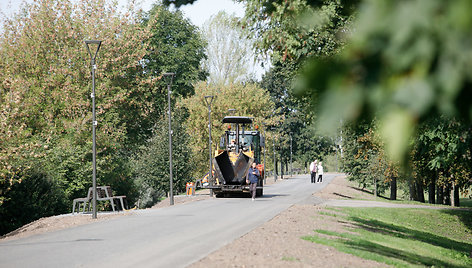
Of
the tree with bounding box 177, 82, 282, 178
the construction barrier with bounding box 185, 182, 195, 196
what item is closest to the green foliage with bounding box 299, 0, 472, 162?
the construction barrier with bounding box 185, 182, 195, 196

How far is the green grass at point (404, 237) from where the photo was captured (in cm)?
1286

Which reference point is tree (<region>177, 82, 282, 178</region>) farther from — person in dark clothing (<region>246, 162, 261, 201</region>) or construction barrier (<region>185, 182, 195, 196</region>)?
person in dark clothing (<region>246, 162, 261, 201</region>)

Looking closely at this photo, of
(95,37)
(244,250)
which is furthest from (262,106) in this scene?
(244,250)

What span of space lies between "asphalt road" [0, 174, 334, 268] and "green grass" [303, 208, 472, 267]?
269cm

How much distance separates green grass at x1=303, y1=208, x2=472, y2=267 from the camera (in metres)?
12.9

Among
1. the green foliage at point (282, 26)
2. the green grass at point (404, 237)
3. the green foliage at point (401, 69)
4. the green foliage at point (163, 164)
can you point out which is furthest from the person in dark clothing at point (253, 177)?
the green foliage at point (401, 69)

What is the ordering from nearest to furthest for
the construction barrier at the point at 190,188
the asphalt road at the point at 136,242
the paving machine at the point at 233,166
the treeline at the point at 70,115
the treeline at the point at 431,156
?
the asphalt road at the point at 136,242
the treeline at the point at 431,156
the treeline at the point at 70,115
the paving machine at the point at 233,166
the construction barrier at the point at 190,188

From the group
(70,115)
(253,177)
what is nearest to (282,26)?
(253,177)

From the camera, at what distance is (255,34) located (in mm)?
15469

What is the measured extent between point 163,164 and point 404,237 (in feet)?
82.3

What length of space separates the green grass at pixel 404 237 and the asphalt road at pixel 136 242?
2694 mm

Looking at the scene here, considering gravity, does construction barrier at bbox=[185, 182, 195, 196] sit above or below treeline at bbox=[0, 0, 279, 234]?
below

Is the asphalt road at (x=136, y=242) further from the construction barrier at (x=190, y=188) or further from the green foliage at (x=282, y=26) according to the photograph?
the construction barrier at (x=190, y=188)

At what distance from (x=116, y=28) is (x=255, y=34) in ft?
84.3
